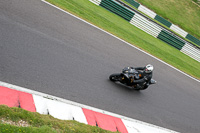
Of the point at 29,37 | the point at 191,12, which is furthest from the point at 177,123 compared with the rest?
the point at 191,12

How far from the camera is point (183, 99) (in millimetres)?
12312

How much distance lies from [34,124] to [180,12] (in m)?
26.7

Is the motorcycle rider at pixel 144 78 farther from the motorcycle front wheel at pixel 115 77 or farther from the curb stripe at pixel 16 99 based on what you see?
the curb stripe at pixel 16 99

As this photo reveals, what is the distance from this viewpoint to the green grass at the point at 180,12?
83.7ft

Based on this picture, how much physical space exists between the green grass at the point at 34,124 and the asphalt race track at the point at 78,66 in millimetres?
1554

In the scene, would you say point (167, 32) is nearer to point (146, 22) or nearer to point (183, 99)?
point (146, 22)

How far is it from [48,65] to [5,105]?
3041 mm

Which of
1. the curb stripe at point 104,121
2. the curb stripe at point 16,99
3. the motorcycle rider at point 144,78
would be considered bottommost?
the curb stripe at point 16,99

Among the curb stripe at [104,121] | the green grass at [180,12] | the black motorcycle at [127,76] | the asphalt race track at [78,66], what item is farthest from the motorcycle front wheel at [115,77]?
the green grass at [180,12]

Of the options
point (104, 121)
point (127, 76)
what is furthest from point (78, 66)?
point (104, 121)

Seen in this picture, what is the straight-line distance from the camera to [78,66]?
9539 millimetres

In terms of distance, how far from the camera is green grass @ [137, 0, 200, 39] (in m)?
25.5

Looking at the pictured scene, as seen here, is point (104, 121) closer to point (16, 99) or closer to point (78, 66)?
point (78, 66)

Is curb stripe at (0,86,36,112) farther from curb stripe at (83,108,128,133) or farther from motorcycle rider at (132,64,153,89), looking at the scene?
motorcycle rider at (132,64,153,89)
